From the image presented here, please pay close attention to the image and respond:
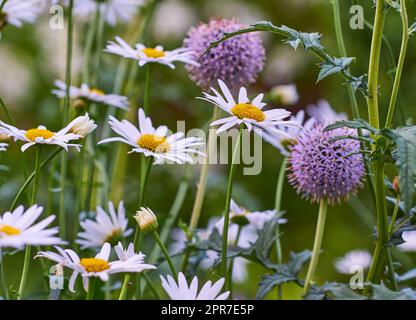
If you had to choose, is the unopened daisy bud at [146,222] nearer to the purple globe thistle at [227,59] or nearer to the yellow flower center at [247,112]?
the yellow flower center at [247,112]

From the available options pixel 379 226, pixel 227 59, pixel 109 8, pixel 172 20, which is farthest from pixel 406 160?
pixel 172 20

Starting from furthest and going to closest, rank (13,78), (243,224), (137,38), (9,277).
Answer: (13,78), (9,277), (137,38), (243,224)

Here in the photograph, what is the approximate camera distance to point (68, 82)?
776mm

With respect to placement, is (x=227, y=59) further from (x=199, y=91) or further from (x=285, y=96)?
(x=199, y=91)

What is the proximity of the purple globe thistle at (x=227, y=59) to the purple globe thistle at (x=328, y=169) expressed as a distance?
0.16 m

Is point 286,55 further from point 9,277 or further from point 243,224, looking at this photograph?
point 243,224

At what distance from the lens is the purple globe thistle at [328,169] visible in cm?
68

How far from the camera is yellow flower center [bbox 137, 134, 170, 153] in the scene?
667 mm

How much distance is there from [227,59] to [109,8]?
329 mm

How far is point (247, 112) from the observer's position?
2.09ft

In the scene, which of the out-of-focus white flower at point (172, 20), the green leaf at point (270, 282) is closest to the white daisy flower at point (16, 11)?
the green leaf at point (270, 282)

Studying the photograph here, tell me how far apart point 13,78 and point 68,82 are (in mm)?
845

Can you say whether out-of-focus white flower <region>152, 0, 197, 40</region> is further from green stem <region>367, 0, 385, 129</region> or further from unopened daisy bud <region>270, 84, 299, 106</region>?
green stem <region>367, 0, 385, 129</region>

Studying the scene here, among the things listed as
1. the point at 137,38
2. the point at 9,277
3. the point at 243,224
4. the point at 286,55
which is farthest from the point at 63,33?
the point at 286,55
